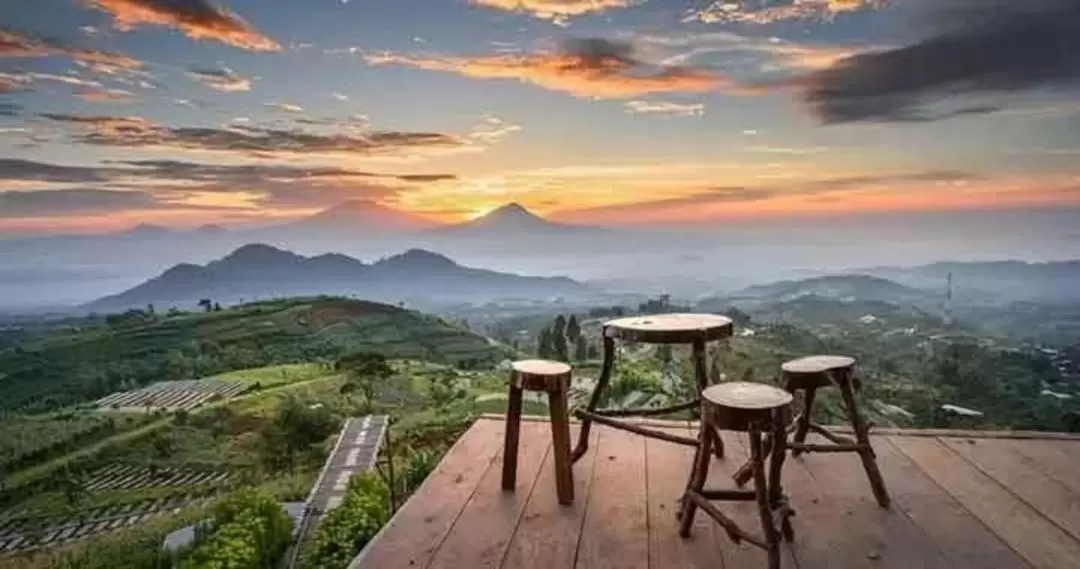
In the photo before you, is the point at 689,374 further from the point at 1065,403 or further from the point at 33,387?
the point at 33,387

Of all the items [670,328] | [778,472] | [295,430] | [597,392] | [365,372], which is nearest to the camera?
[778,472]

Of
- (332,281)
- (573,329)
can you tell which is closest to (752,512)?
(573,329)

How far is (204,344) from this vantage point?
205 inches

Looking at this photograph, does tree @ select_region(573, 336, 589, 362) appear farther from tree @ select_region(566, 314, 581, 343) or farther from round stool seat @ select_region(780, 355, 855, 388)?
round stool seat @ select_region(780, 355, 855, 388)

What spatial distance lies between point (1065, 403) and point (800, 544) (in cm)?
278

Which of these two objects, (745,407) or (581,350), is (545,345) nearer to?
(581,350)

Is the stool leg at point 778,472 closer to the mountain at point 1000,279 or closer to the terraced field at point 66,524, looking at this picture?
the mountain at point 1000,279

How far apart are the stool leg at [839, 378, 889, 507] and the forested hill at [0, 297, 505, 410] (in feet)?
9.33

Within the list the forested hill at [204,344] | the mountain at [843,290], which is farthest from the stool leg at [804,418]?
the forested hill at [204,344]

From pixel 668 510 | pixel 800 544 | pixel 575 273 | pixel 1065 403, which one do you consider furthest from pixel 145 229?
pixel 1065 403

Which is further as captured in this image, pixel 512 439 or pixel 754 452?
pixel 512 439

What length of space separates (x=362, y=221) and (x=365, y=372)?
4.70ft

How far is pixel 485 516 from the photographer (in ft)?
8.07

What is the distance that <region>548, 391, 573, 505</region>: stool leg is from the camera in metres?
2.56
